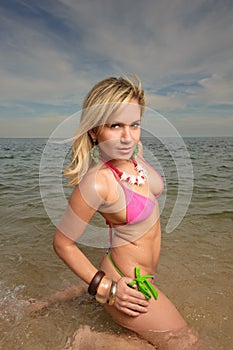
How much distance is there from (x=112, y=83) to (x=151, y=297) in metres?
1.71

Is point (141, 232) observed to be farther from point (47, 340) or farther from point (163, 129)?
point (47, 340)

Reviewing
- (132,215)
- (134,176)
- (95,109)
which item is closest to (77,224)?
(132,215)

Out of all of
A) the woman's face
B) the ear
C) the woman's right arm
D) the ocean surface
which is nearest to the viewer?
the woman's right arm

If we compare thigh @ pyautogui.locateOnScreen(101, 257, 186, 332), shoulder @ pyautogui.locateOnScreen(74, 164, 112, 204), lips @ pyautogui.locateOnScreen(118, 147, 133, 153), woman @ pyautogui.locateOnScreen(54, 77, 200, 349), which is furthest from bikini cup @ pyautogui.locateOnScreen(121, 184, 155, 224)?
thigh @ pyautogui.locateOnScreen(101, 257, 186, 332)

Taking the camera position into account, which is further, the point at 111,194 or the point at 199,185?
the point at 199,185

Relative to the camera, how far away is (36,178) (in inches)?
431

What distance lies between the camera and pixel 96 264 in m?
4.12

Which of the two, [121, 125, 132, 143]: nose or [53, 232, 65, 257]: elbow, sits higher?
[121, 125, 132, 143]: nose

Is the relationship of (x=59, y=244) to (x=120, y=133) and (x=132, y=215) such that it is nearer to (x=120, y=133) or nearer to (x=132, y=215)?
(x=132, y=215)

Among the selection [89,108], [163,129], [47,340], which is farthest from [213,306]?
[89,108]

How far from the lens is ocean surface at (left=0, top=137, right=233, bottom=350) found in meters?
2.66

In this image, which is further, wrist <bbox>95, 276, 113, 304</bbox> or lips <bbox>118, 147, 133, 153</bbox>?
lips <bbox>118, 147, 133, 153</bbox>

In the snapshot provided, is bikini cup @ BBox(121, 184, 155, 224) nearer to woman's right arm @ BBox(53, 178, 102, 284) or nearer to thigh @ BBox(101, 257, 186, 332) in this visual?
woman's right arm @ BBox(53, 178, 102, 284)

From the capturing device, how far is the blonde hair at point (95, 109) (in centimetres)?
220
